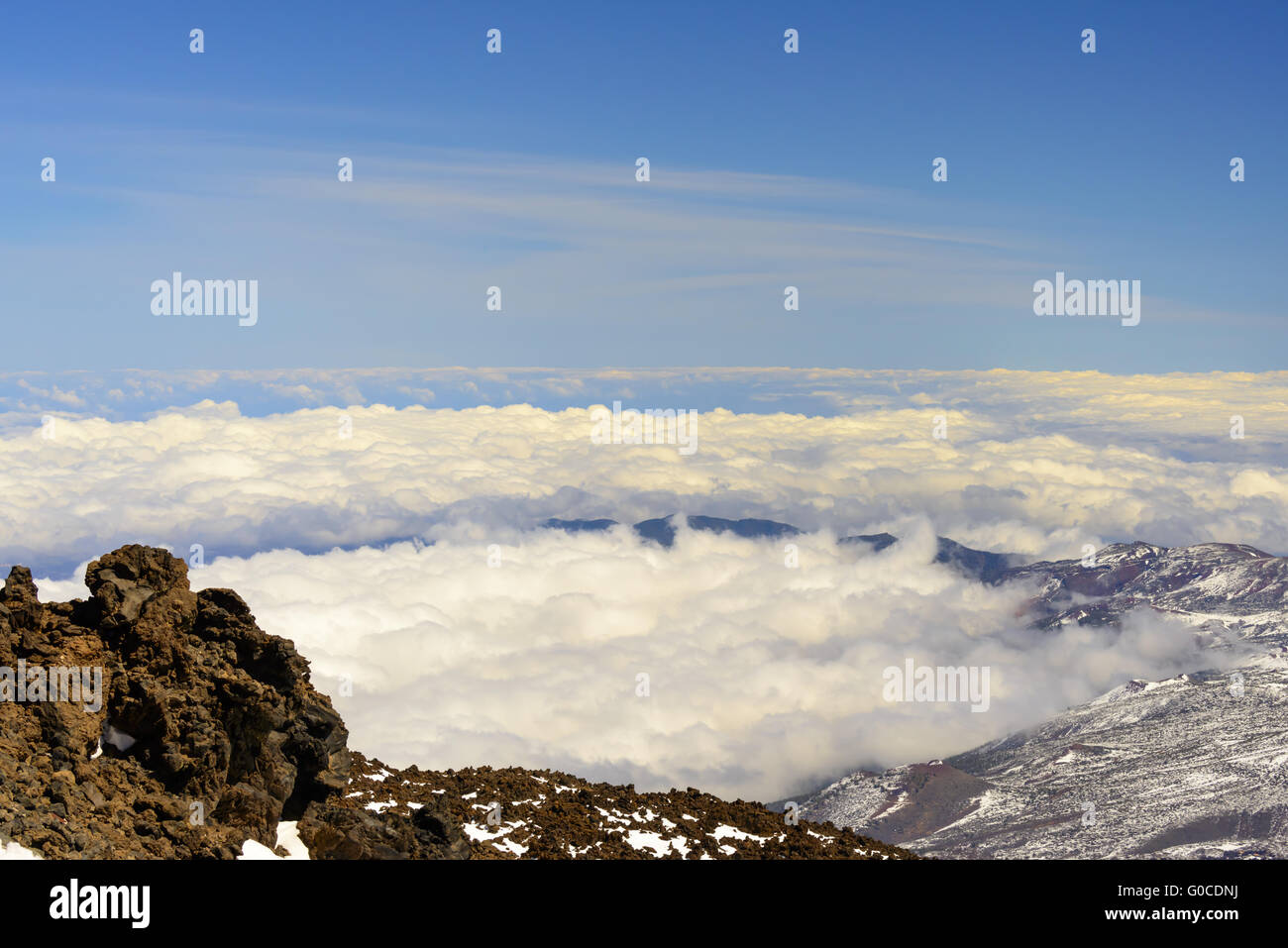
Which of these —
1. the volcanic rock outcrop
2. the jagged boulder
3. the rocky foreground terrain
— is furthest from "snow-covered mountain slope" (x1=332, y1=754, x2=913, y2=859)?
the jagged boulder

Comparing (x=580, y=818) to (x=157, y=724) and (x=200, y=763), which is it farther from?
(x=157, y=724)

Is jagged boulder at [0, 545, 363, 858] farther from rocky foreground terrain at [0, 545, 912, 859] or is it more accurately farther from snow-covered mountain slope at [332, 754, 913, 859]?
snow-covered mountain slope at [332, 754, 913, 859]

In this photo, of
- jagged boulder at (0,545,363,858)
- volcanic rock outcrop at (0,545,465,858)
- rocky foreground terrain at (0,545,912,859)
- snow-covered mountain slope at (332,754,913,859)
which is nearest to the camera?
jagged boulder at (0,545,363,858)

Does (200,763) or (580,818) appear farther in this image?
(580,818)

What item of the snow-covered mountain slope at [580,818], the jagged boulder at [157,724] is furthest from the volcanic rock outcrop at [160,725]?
the snow-covered mountain slope at [580,818]

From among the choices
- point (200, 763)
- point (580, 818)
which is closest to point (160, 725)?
point (200, 763)
